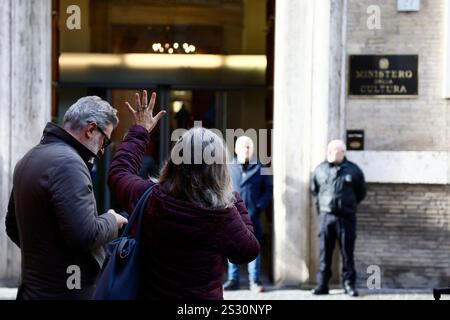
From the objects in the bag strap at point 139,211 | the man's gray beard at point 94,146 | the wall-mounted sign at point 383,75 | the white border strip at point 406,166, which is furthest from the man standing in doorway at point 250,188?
the bag strap at point 139,211

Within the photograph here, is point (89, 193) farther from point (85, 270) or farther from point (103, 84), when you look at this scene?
point (103, 84)

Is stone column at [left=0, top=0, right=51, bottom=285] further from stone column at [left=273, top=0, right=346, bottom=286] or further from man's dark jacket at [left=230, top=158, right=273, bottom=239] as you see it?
stone column at [left=273, top=0, right=346, bottom=286]

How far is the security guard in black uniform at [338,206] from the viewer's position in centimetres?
852

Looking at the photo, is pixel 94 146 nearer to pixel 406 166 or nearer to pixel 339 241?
pixel 339 241

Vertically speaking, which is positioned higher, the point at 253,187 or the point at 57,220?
the point at 57,220

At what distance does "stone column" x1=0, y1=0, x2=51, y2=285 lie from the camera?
886 centimetres

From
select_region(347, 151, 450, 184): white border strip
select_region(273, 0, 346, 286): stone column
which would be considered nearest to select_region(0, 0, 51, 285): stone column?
select_region(273, 0, 346, 286): stone column

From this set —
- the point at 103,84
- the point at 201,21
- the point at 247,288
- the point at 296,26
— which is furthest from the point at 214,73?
the point at 247,288

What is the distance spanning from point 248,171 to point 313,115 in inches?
39.8

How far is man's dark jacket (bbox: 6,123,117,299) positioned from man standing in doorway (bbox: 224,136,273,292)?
217 inches

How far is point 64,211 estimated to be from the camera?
10.7ft

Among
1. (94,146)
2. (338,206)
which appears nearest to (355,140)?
(338,206)

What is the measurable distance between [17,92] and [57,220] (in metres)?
5.93

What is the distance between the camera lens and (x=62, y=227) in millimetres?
3275
